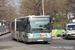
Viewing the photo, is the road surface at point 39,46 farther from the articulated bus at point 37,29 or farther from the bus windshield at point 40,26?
the bus windshield at point 40,26

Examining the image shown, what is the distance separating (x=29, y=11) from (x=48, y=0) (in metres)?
4.60

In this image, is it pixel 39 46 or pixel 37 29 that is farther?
pixel 37 29

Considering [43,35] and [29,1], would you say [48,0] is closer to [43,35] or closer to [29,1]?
[29,1]

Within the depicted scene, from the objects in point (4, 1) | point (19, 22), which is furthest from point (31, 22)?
point (4, 1)

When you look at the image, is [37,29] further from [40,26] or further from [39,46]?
[39,46]

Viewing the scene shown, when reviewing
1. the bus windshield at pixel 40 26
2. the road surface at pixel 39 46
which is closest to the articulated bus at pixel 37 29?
the bus windshield at pixel 40 26

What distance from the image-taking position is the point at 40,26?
1909cm

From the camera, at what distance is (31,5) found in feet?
144

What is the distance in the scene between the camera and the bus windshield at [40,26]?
19.0 m

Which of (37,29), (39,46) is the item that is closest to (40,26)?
(37,29)

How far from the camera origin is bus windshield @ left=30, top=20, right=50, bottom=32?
19.0 m

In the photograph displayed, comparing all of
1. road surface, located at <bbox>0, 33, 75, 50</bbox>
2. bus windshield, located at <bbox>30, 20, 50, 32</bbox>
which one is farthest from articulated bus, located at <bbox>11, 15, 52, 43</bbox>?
road surface, located at <bbox>0, 33, 75, 50</bbox>

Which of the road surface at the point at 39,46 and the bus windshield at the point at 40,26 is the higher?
the bus windshield at the point at 40,26

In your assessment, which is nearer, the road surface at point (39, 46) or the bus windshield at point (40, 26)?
the road surface at point (39, 46)
